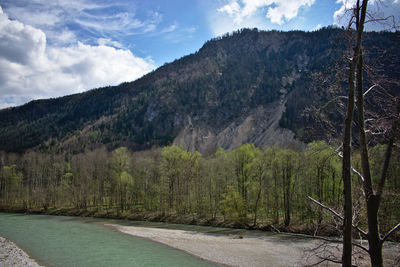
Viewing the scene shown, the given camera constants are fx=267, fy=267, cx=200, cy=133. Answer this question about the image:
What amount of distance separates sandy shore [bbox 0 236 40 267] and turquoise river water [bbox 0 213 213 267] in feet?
2.83

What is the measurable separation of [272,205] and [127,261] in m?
24.2

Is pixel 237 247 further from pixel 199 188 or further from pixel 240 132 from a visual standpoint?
pixel 240 132

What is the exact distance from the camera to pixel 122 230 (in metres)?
38.7

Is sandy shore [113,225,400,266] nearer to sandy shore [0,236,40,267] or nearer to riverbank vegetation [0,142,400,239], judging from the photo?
riverbank vegetation [0,142,400,239]

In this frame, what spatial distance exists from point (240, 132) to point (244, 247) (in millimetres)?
126165

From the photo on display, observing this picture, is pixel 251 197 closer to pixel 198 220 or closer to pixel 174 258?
pixel 198 220

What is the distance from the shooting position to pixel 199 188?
47.1 meters

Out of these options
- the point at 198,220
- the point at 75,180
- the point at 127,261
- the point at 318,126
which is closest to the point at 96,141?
the point at 75,180

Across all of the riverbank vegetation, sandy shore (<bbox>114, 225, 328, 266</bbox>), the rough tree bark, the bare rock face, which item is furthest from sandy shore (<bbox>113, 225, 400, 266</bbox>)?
the bare rock face

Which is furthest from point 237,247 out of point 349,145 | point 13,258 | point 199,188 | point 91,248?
point 349,145

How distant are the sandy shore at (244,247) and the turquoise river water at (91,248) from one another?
6.16 ft

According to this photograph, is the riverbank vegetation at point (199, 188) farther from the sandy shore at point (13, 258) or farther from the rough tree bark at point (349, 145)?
the sandy shore at point (13, 258)

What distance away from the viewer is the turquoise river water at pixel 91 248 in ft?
74.2

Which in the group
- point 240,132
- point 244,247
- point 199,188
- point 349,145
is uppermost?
point 240,132
